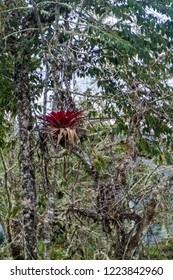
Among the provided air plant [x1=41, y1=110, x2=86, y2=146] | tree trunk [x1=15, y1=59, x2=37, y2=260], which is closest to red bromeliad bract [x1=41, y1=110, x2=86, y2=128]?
air plant [x1=41, y1=110, x2=86, y2=146]

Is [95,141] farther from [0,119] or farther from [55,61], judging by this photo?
[55,61]

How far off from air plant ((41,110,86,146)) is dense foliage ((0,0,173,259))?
41 millimetres

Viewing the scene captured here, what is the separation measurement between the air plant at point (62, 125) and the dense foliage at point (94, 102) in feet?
0.14

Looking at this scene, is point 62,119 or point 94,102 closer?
point 62,119

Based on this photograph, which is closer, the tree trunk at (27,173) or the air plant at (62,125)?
the air plant at (62,125)

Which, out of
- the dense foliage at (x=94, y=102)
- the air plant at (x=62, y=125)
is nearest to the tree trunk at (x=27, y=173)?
the dense foliage at (x=94, y=102)

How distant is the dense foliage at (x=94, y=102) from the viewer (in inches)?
101

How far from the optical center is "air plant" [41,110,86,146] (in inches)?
85.1

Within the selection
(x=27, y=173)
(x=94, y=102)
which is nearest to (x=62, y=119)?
(x=27, y=173)

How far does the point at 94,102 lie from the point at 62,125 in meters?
0.81

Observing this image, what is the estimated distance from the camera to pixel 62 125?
221 cm

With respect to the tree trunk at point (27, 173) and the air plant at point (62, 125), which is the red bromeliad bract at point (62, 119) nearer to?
the air plant at point (62, 125)

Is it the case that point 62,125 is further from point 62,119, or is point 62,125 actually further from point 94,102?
point 94,102
